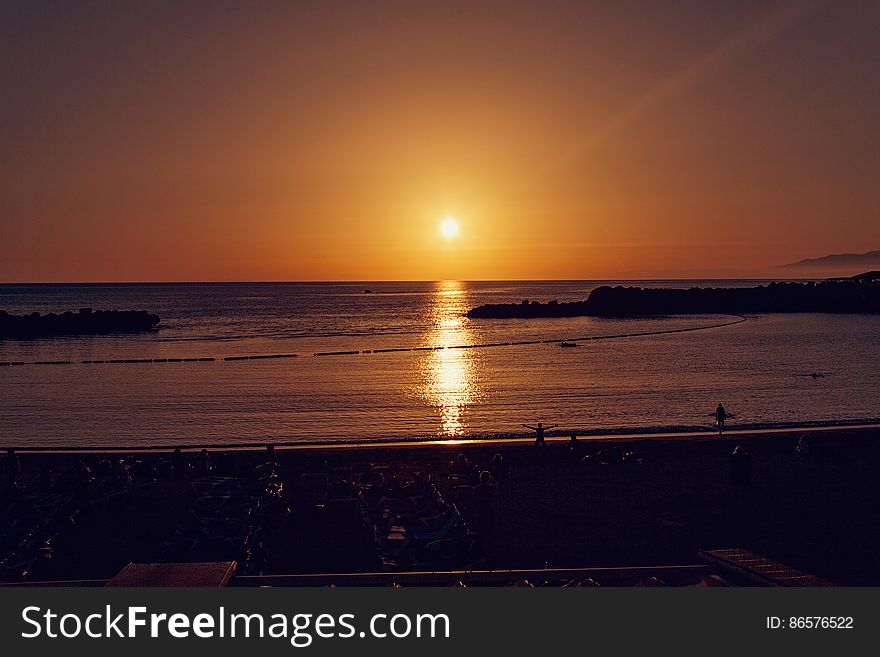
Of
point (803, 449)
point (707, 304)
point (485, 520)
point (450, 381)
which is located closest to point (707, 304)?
point (707, 304)

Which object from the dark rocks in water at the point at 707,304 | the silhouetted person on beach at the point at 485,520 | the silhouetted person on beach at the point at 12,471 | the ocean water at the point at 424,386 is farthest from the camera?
the dark rocks in water at the point at 707,304

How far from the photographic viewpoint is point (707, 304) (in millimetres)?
147750

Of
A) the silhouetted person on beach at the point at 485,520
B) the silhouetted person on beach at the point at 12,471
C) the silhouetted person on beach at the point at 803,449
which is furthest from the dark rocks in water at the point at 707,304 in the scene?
the silhouetted person on beach at the point at 485,520

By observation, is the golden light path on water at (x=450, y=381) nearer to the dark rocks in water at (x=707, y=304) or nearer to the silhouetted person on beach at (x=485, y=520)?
the silhouetted person on beach at (x=485, y=520)

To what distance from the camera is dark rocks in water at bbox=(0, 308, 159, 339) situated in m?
104

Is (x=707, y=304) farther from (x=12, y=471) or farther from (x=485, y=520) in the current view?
(x=12, y=471)

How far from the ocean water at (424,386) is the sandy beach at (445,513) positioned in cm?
1021

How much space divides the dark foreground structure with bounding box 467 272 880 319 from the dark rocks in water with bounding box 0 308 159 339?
6175 centimetres

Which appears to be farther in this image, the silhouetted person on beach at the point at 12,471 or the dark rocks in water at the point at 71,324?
Result: the dark rocks in water at the point at 71,324

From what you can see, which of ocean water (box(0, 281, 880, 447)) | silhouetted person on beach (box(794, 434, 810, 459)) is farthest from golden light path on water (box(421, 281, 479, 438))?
silhouetted person on beach (box(794, 434, 810, 459))

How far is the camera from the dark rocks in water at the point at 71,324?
104m

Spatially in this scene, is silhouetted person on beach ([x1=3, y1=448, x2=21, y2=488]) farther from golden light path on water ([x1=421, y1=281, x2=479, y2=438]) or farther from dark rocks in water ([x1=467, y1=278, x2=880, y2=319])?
dark rocks in water ([x1=467, y1=278, x2=880, y2=319])

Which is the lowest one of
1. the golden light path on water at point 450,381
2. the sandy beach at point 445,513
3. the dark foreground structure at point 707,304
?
the golden light path on water at point 450,381

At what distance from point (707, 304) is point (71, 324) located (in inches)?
4253
